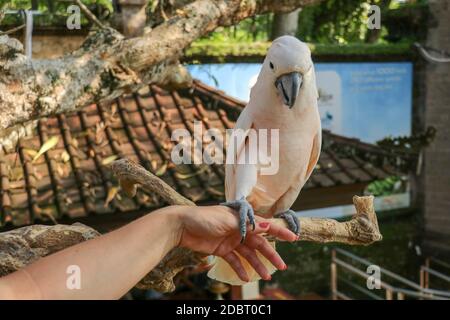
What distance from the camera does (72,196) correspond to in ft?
9.30

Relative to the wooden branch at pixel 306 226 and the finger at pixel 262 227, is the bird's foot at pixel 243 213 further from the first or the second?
the wooden branch at pixel 306 226

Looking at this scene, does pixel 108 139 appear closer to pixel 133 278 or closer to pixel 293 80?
pixel 293 80

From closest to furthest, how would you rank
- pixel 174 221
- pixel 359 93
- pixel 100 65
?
pixel 174 221
pixel 100 65
pixel 359 93

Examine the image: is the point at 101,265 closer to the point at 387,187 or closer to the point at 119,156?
the point at 119,156

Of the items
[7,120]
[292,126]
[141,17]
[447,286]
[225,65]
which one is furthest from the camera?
[447,286]

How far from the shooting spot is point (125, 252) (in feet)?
3.05

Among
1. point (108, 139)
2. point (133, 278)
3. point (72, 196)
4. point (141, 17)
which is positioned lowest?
point (72, 196)

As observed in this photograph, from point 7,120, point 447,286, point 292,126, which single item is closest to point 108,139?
point 7,120

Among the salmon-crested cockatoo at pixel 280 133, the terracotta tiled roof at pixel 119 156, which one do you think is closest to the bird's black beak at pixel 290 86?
the salmon-crested cockatoo at pixel 280 133

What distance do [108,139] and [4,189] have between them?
2.34ft

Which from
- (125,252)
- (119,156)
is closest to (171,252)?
(125,252)

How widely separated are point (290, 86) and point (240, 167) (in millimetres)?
293

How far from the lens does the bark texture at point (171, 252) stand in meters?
1.32

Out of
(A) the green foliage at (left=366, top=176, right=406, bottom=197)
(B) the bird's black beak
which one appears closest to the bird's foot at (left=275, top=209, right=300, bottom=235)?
(B) the bird's black beak
